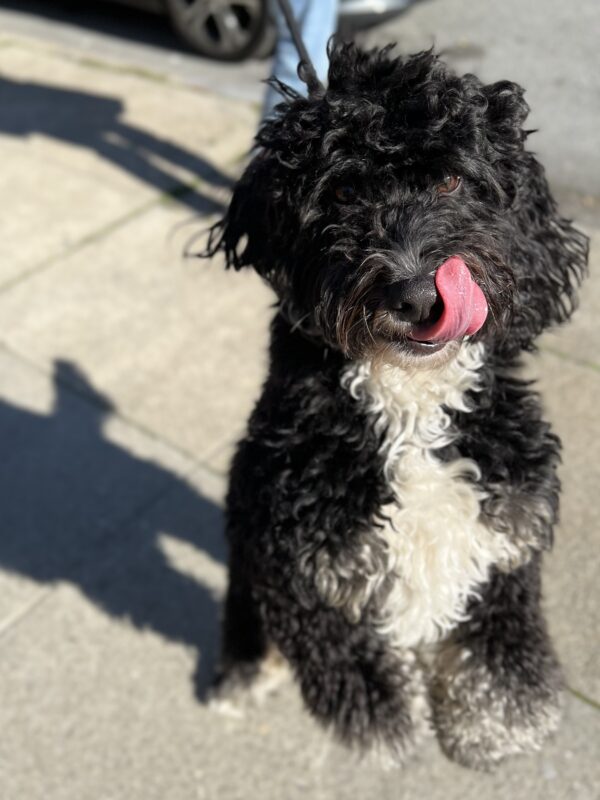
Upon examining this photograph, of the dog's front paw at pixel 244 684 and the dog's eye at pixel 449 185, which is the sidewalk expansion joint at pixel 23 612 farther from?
the dog's eye at pixel 449 185

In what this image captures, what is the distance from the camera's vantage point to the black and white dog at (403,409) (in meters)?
2.05

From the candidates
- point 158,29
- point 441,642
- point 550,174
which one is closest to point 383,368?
point 441,642

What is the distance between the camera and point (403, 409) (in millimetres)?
2322

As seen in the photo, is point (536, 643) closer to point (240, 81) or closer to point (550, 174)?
point (550, 174)

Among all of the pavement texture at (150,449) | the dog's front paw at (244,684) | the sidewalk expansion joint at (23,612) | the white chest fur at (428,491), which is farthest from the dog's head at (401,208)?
the sidewalk expansion joint at (23,612)

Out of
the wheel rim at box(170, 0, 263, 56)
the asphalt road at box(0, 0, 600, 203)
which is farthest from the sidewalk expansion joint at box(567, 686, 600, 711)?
the wheel rim at box(170, 0, 263, 56)

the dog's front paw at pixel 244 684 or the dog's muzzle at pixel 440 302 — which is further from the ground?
the dog's muzzle at pixel 440 302

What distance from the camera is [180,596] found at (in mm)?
3340

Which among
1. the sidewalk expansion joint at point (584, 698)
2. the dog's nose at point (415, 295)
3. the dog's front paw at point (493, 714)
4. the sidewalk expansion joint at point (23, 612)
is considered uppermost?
the dog's nose at point (415, 295)

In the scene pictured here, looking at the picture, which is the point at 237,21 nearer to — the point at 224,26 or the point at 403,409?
the point at 224,26

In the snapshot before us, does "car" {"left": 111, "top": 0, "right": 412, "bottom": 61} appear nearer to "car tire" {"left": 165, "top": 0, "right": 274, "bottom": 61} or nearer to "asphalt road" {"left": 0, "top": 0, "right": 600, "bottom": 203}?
"car tire" {"left": 165, "top": 0, "right": 274, "bottom": 61}

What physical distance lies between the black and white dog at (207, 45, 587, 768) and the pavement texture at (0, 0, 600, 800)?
1.48 feet

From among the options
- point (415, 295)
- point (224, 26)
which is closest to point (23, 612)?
point (415, 295)

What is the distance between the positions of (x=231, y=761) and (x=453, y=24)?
620 cm
